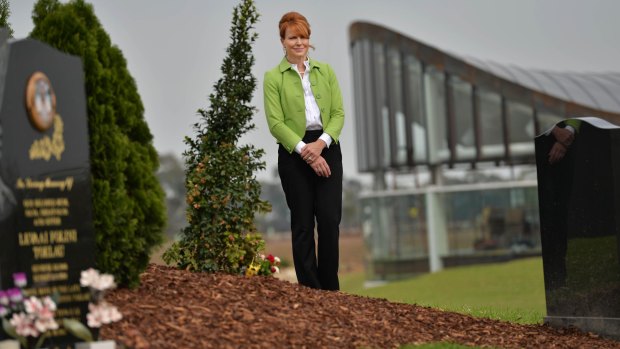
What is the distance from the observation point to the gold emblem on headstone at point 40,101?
21.6ft

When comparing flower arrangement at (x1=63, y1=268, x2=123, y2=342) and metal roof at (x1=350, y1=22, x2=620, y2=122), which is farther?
metal roof at (x1=350, y1=22, x2=620, y2=122)

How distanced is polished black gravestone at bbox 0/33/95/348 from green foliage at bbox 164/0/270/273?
2.35m

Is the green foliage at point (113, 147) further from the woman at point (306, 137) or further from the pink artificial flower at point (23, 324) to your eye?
the woman at point (306, 137)

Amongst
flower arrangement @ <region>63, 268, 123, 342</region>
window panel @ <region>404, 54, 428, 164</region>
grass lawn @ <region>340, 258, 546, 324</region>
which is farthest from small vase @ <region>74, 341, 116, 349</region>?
window panel @ <region>404, 54, 428, 164</region>

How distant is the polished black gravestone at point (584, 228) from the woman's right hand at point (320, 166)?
1.84 meters

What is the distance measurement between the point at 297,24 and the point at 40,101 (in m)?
3.21

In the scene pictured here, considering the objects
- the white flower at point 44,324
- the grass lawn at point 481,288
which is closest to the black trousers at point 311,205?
the white flower at point 44,324

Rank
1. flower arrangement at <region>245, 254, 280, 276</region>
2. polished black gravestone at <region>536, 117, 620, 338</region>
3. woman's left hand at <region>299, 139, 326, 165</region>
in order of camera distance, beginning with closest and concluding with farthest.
→ polished black gravestone at <region>536, 117, 620, 338</region>
woman's left hand at <region>299, 139, 326, 165</region>
flower arrangement at <region>245, 254, 280, 276</region>

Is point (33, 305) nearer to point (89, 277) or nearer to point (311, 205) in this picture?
point (89, 277)

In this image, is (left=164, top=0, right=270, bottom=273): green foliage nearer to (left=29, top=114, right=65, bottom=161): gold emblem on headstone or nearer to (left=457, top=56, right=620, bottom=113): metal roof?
(left=29, top=114, right=65, bottom=161): gold emblem on headstone

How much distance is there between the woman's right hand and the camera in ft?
29.6

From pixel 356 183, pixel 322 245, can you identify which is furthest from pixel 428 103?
pixel 356 183

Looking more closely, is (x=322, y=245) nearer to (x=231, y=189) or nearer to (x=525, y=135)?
(x=231, y=189)

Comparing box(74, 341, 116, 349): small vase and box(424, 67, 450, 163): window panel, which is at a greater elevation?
box(424, 67, 450, 163): window panel
